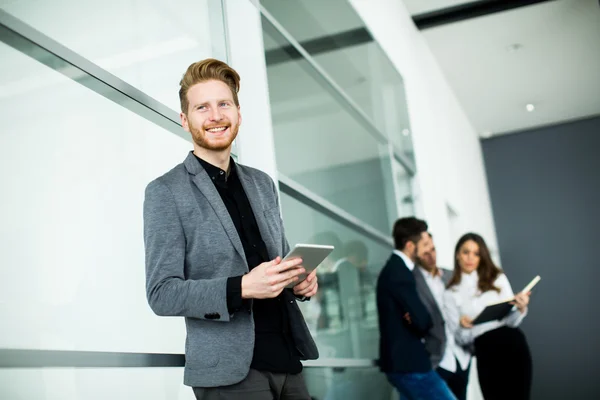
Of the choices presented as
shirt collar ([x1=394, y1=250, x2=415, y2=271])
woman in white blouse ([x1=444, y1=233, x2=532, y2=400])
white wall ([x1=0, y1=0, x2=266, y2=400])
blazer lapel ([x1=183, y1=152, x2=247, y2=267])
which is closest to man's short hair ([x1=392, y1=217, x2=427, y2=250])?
shirt collar ([x1=394, y1=250, x2=415, y2=271])

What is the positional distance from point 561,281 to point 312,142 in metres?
7.67

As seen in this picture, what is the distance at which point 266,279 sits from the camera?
1829mm

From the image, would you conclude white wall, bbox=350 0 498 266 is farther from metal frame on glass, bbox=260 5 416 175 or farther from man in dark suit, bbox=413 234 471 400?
man in dark suit, bbox=413 234 471 400

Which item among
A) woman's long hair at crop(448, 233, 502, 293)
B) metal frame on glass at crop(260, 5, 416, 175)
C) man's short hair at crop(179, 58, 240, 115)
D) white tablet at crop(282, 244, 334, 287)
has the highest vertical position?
metal frame on glass at crop(260, 5, 416, 175)

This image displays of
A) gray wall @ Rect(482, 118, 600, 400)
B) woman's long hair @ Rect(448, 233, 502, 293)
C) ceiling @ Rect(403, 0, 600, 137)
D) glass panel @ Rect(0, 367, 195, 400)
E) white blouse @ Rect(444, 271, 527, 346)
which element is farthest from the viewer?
gray wall @ Rect(482, 118, 600, 400)

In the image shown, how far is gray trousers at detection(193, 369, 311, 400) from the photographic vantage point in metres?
1.89

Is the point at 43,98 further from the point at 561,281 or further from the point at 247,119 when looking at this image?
the point at 561,281

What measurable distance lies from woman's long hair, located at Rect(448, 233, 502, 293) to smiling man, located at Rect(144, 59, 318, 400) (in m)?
3.29

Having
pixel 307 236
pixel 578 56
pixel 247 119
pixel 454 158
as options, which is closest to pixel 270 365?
pixel 247 119

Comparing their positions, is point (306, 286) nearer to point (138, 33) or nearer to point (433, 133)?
point (138, 33)

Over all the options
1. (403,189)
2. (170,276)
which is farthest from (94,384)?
(403,189)

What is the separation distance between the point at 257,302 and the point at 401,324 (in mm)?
2403

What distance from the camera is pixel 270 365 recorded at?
1.95 m

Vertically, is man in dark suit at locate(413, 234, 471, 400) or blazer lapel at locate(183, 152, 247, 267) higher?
blazer lapel at locate(183, 152, 247, 267)
